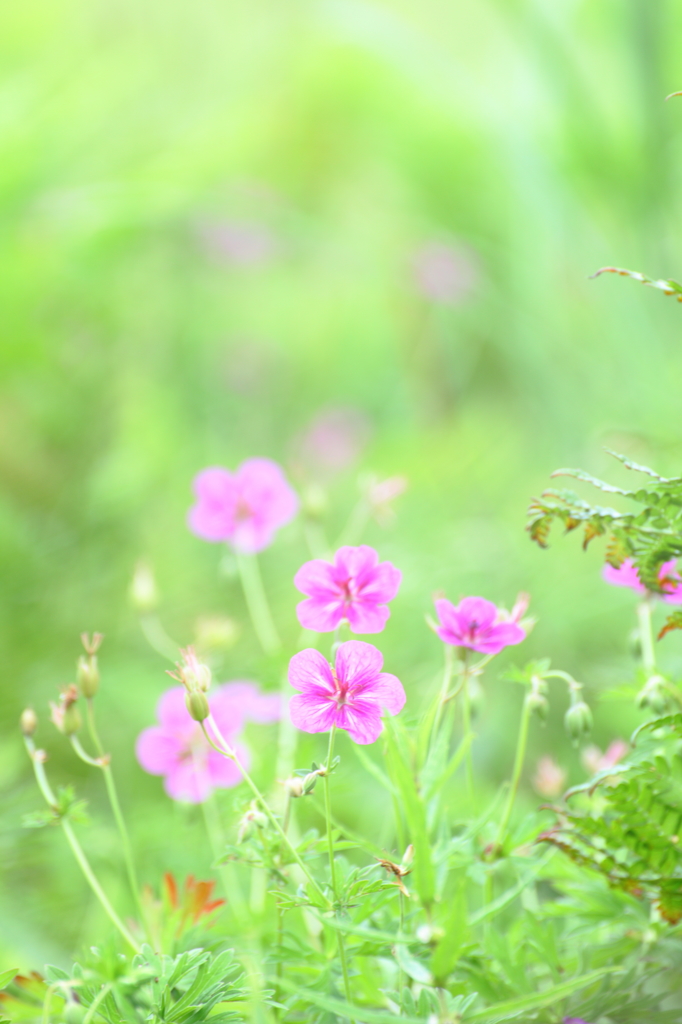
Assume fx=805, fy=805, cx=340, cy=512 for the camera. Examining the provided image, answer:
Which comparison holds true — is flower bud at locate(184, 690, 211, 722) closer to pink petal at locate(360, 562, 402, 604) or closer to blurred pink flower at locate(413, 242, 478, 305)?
pink petal at locate(360, 562, 402, 604)

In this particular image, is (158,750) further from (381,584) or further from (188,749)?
(381,584)

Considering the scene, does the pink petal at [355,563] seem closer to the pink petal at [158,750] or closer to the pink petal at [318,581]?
the pink petal at [318,581]

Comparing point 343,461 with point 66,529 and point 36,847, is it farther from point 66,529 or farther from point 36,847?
point 36,847

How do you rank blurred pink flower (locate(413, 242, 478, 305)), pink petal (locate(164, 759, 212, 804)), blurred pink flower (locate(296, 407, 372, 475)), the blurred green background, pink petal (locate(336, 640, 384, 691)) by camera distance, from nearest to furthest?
pink petal (locate(336, 640, 384, 691)) → pink petal (locate(164, 759, 212, 804)) → the blurred green background → blurred pink flower (locate(296, 407, 372, 475)) → blurred pink flower (locate(413, 242, 478, 305))

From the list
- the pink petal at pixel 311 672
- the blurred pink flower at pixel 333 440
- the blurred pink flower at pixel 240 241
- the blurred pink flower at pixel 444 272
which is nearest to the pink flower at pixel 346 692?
the pink petal at pixel 311 672

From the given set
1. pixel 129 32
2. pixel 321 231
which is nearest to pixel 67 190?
pixel 321 231

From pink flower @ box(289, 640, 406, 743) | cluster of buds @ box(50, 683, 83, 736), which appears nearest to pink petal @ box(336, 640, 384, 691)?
pink flower @ box(289, 640, 406, 743)

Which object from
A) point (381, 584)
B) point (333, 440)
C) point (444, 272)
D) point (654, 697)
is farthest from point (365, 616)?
point (444, 272)
